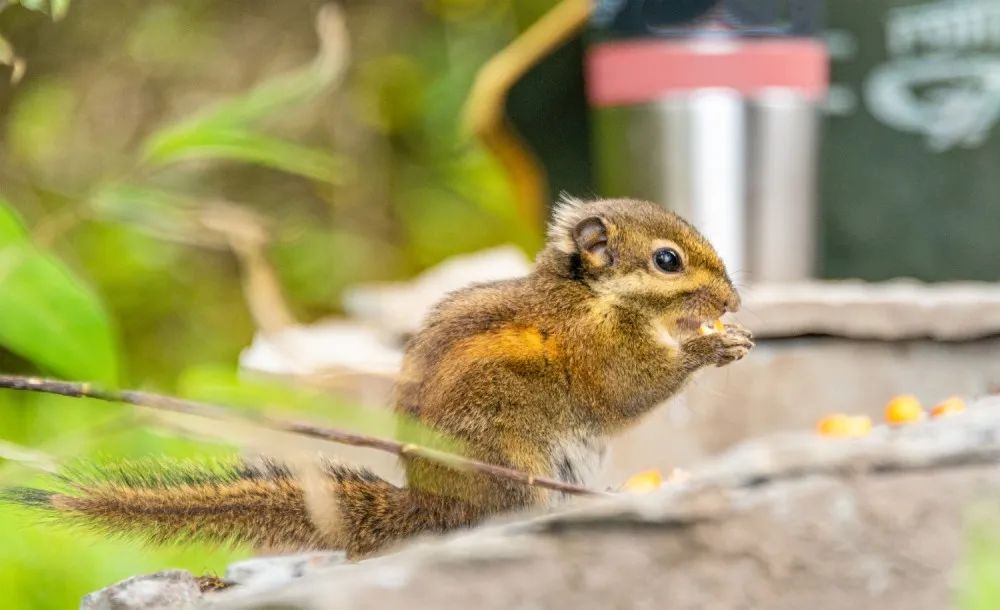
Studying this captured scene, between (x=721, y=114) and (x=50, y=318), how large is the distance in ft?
4.14

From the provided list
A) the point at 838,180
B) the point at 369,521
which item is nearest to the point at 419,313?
the point at 369,521

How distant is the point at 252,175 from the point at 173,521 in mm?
1908

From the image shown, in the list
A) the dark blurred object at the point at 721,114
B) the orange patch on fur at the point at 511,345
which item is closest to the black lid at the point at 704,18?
the dark blurred object at the point at 721,114

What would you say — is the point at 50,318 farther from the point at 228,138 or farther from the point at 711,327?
the point at 711,327

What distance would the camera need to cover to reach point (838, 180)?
2645mm

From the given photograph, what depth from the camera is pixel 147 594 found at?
0.95 m

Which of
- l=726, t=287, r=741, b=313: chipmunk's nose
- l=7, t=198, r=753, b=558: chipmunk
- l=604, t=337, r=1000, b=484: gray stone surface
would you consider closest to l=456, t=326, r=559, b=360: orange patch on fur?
l=7, t=198, r=753, b=558: chipmunk

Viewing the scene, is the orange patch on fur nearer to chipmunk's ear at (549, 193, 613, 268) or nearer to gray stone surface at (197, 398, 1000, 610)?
chipmunk's ear at (549, 193, 613, 268)

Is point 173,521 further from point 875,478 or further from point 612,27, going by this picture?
point 612,27

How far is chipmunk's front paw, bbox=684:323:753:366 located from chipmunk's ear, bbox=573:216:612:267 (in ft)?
0.41

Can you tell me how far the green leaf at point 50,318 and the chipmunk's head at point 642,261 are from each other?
0.47m

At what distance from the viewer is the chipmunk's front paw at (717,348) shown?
113 cm

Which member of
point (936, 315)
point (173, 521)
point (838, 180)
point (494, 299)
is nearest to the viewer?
point (173, 521)

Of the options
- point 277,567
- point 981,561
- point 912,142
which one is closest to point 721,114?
point 912,142
